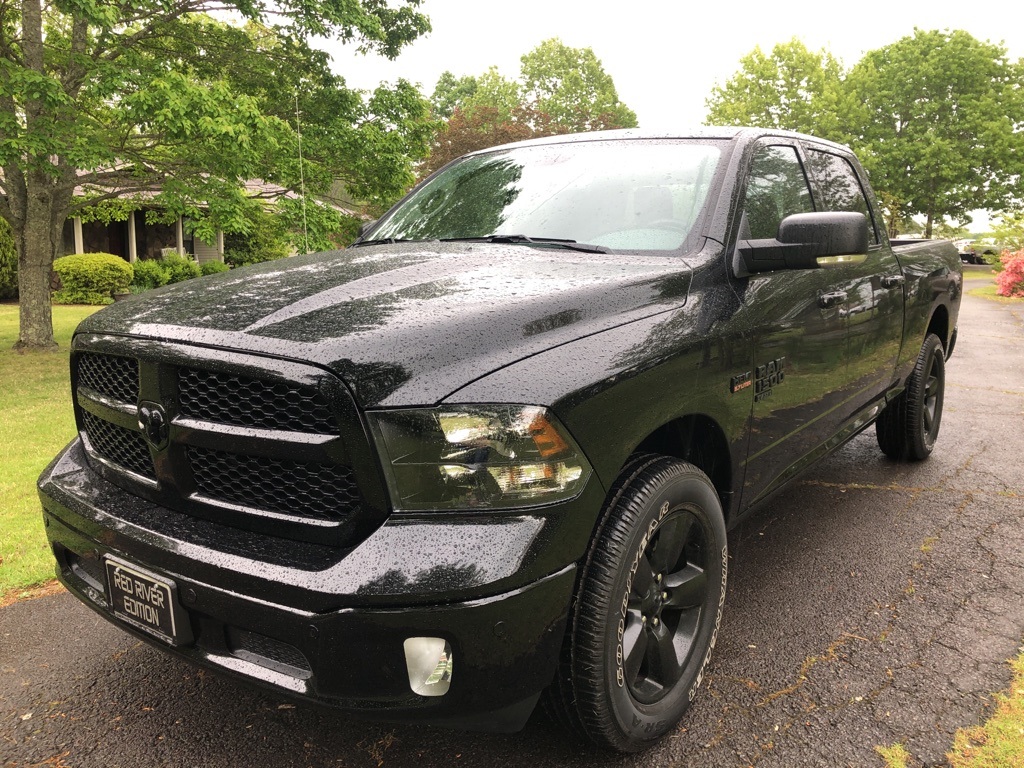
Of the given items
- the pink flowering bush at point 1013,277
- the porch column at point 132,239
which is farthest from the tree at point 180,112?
the pink flowering bush at point 1013,277

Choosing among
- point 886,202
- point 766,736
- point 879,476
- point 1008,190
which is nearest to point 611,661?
point 766,736

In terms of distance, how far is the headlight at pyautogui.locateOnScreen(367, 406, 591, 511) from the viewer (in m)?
1.76

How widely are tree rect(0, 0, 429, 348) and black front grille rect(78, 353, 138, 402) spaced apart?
19.1 ft

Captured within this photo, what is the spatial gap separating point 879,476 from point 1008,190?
4277 cm

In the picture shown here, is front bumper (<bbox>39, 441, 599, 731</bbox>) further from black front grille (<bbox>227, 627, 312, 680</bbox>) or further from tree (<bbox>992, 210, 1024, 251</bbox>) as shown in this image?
tree (<bbox>992, 210, 1024, 251</bbox>)

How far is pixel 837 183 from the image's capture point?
403 centimetres

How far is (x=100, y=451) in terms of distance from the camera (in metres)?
2.43

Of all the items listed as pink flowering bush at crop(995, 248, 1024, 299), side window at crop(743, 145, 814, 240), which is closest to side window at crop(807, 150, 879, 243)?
side window at crop(743, 145, 814, 240)

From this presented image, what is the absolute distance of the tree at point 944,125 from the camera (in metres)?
39.0

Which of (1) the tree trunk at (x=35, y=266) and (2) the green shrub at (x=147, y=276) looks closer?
(1) the tree trunk at (x=35, y=266)

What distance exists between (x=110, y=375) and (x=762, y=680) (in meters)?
2.28

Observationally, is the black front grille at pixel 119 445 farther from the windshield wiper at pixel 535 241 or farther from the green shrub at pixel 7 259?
the green shrub at pixel 7 259

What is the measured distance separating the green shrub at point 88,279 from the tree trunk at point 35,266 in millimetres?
8158

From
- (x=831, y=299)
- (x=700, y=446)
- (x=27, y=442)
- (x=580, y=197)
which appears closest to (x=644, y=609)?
(x=700, y=446)
